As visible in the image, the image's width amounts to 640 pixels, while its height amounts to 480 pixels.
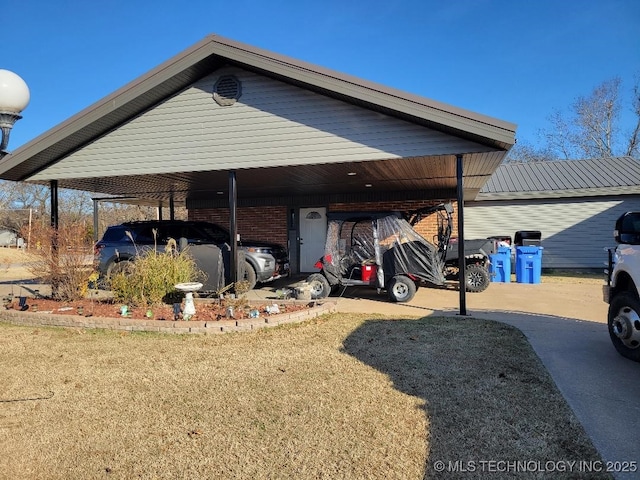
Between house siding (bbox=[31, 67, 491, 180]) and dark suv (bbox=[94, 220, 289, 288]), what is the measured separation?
171cm

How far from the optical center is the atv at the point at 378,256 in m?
8.44

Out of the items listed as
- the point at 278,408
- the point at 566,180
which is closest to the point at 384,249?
the point at 278,408

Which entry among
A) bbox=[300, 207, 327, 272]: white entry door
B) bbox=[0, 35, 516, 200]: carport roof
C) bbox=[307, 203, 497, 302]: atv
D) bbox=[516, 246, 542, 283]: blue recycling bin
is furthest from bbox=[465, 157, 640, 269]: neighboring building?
bbox=[307, 203, 497, 302]: atv

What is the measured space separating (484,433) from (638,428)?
43.8 inches

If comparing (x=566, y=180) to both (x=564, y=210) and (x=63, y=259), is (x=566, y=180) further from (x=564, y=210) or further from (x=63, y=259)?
(x=63, y=259)

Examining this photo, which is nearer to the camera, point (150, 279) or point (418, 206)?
point (150, 279)

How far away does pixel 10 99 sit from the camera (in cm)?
617

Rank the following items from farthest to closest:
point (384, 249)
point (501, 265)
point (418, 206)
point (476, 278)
Result: 1. point (418, 206)
2. point (501, 265)
3. point (476, 278)
4. point (384, 249)

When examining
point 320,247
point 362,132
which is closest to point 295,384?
point 362,132

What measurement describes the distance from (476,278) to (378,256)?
2.81 meters

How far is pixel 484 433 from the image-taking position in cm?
307

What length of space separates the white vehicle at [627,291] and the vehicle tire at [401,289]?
12.6 ft

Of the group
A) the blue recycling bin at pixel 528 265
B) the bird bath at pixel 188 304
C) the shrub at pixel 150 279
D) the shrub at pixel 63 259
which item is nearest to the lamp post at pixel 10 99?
the shrub at pixel 63 259

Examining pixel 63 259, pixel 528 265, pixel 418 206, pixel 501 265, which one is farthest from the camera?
pixel 418 206
